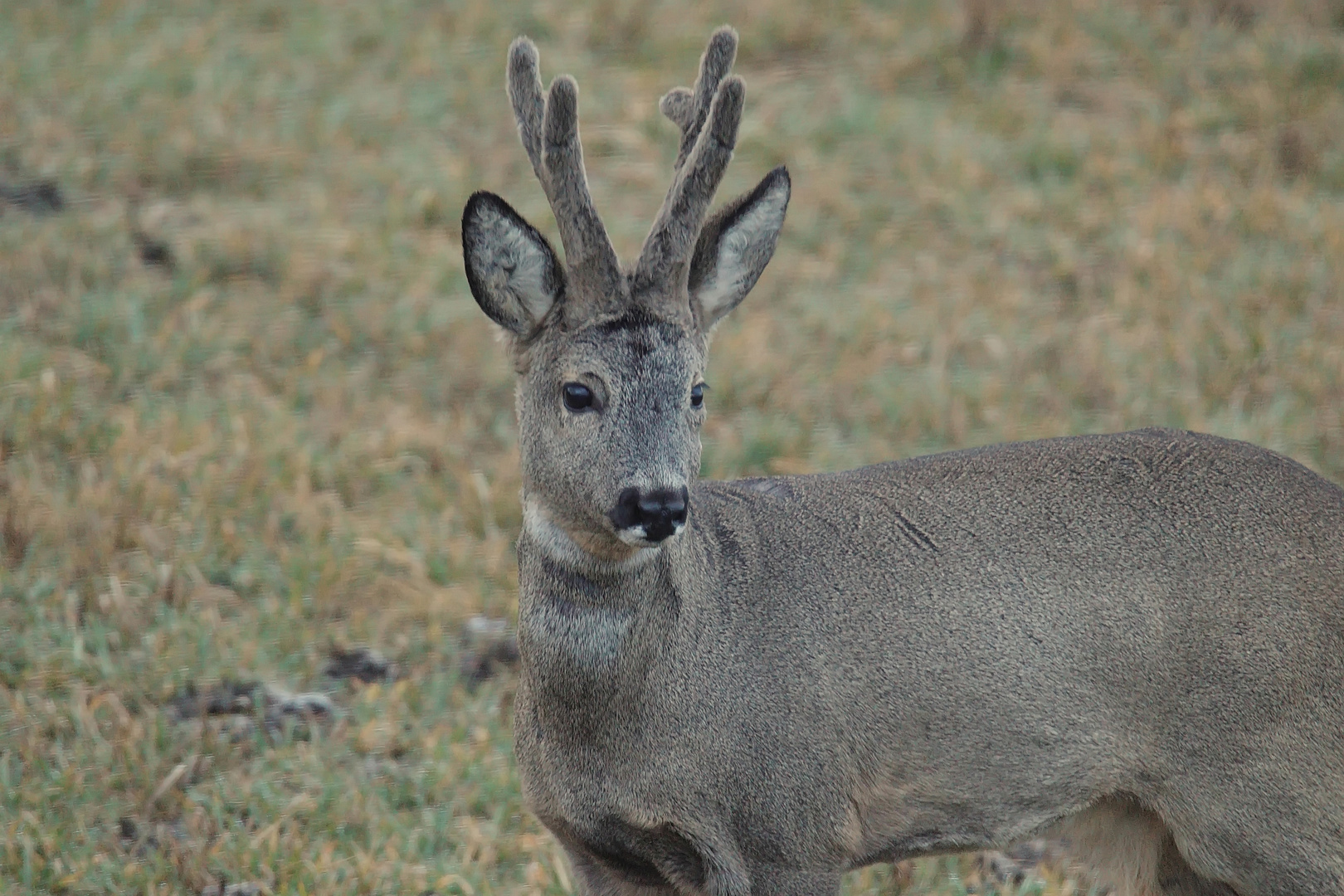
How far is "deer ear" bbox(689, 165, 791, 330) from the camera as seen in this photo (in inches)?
164

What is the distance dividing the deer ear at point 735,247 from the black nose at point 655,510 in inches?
27.2

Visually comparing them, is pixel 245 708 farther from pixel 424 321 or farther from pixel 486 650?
pixel 424 321

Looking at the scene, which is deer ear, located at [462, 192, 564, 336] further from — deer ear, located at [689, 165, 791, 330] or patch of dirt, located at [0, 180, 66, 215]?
patch of dirt, located at [0, 180, 66, 215]

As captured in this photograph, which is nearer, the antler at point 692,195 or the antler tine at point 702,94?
the antler at point 692,195

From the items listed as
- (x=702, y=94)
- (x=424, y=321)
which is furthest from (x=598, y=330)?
(x=424, y=321)

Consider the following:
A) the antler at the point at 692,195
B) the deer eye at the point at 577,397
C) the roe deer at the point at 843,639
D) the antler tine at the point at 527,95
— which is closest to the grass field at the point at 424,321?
the roe deer at the point at 843,639

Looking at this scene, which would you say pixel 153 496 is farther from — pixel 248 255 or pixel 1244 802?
pixel 1244 802

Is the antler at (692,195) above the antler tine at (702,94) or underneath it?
underneath

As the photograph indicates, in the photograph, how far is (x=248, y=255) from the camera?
809 cm

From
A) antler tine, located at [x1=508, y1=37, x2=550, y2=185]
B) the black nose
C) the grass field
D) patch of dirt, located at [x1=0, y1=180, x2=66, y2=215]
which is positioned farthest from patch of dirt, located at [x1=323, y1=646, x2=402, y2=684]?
patch of dirt, located at [x1=0, y1=180, x2=66, y2=215]

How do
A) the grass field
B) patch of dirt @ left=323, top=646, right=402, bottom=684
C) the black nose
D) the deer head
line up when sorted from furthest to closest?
1. patch of dirt @ left=323, top=646, right=402, bottom=684
2. the grass field
3. the deer head
4. the black nose

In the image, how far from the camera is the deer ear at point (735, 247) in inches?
164

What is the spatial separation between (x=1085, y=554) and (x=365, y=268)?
483 cm

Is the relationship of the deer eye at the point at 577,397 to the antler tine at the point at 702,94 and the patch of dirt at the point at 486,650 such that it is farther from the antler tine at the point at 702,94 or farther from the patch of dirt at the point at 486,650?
the patch of dirt at the point at 486,650
